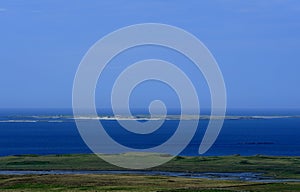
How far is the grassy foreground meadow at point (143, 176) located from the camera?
53.5m

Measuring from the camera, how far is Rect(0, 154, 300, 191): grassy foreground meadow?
175ft

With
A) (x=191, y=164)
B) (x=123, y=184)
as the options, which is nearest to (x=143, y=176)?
(x=123, y=184)

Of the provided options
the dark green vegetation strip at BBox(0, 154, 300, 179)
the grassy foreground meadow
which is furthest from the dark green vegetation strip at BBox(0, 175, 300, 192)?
the dark green vegetation strip at BBox(0, 154, 300, 179)

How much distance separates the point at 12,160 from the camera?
86562 mm

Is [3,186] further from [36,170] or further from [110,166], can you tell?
[110,166]

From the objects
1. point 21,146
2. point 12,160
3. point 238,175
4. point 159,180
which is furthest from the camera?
point 21,146

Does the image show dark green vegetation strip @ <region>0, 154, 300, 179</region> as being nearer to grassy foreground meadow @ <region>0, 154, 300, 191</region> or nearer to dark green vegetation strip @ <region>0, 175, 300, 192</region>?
grassy foreground meadow @ <region>0, 154, 300, 191</region>

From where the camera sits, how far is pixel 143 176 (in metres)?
64.8

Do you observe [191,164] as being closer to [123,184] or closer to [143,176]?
[143,176]

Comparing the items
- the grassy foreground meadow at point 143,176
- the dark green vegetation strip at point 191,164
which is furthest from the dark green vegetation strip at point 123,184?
the dark green vegetation strip at point 191,164

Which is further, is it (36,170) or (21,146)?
(21,146)

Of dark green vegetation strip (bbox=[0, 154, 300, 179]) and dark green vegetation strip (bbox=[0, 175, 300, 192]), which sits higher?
dark green vegetation strip (bbox=[0, 154, 300, 179])

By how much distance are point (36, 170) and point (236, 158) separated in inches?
1052

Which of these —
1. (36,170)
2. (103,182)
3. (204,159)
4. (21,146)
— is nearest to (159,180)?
(103,182)
